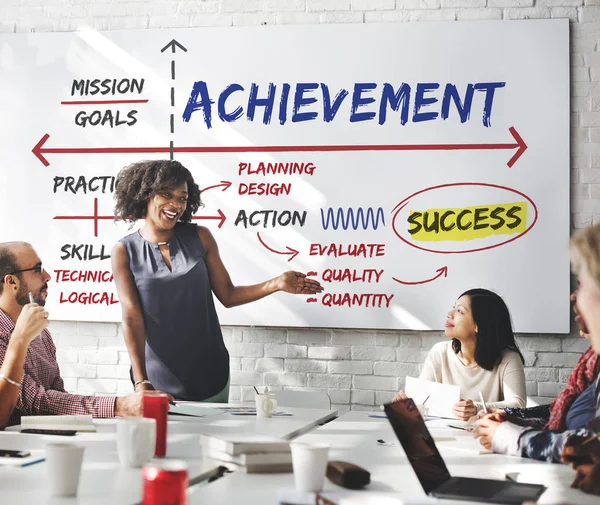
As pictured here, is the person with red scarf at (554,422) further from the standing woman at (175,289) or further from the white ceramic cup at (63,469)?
the standing woman at (175,289)

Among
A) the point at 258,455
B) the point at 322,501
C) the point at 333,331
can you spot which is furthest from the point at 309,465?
the point at 333,331

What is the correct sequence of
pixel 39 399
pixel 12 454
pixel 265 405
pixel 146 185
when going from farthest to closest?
pixel 146 185 → pixel 265 405 → pixel 39 399 → pixel 12 454

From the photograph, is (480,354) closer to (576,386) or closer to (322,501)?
(576,386)

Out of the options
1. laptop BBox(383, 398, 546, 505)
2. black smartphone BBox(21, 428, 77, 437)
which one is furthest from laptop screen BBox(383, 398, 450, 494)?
black smartphone BBox(21, 428, 77, 437)

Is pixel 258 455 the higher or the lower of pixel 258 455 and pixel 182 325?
the lower

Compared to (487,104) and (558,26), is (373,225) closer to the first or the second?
(487,104)

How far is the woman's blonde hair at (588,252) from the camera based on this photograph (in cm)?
183

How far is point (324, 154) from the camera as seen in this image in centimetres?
418

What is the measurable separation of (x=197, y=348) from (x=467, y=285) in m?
1.42

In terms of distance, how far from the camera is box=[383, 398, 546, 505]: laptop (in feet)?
5.67

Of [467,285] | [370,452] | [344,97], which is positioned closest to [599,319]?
[370,452]

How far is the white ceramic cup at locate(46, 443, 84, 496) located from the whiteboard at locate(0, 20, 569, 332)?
2541mm

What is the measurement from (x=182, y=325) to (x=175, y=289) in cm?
19

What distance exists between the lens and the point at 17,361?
261 cm
